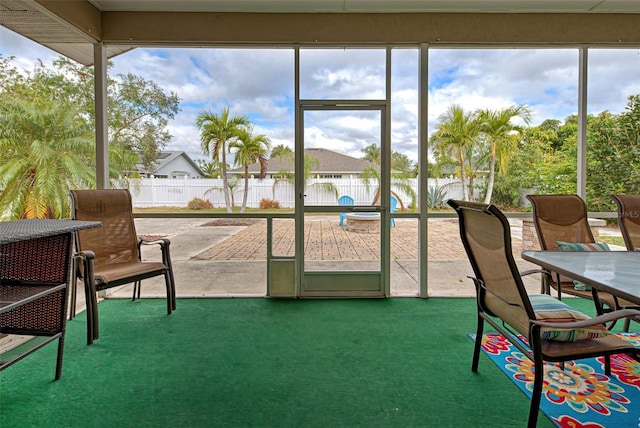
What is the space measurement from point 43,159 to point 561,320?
501 centimetres

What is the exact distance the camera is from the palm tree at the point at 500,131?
4.06 m

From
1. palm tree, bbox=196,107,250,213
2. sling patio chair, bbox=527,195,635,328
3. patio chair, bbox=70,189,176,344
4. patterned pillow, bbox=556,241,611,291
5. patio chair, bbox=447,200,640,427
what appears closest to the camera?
patio chair, bbox=447,200,640,427

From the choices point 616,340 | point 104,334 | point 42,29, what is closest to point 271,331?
point 104,334

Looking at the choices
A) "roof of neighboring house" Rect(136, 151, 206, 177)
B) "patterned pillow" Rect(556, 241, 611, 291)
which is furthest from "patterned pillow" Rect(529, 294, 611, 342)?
"roof of neighboring house" Rect(136, 151, 206, 177)

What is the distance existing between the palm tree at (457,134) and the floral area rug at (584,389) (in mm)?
2020

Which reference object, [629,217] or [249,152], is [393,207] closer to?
[249,152]

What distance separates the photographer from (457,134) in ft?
13.4

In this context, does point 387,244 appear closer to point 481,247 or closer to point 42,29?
point 481,247

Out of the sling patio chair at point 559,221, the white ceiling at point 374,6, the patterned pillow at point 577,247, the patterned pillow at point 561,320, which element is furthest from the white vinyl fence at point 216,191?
the patterned pillow at point 561,320

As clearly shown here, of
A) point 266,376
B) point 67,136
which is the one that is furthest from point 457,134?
point 67,136

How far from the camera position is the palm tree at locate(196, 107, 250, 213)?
13.4ft

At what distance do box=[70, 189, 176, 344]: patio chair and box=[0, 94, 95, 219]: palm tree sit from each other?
0.79 m

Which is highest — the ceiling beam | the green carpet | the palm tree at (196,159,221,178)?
the ceiling beam

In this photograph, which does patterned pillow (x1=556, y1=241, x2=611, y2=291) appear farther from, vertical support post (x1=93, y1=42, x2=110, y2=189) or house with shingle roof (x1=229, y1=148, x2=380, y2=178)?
vertical support post (x1=93, y1=42, x2=110, y2=189)
